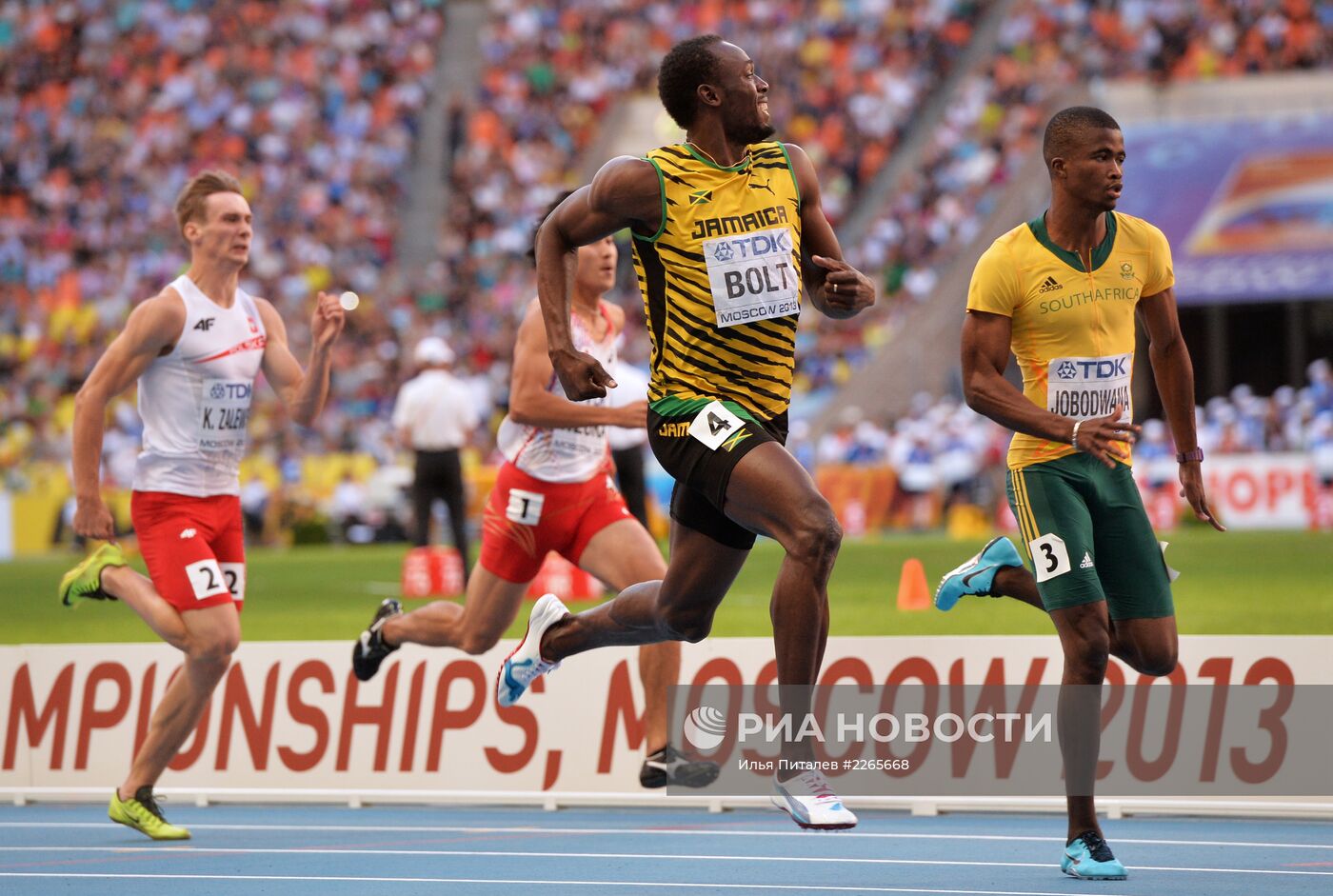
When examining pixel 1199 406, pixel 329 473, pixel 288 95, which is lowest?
pixel 329 473

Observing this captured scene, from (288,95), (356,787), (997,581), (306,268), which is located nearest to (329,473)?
(306,268)

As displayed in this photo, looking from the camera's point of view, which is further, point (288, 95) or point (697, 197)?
point (288, 95)

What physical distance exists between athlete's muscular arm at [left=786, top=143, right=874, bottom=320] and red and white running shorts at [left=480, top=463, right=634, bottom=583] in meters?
2.56

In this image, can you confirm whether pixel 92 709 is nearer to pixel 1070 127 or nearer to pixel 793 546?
pixel 793 546

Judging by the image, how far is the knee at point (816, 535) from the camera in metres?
6.49

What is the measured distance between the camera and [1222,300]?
1255 inches

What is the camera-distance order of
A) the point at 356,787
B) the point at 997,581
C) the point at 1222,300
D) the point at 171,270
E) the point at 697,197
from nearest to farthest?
the point at 697,197 → the point at 997,581 → the point at 356,787 → the point at 1222,300 → the point at 171,270

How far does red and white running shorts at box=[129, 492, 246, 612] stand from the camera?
8734mm

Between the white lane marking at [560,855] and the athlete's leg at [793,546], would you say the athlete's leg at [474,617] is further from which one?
the athlete's leg at [793,546]

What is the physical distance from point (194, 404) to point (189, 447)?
7.5 inches

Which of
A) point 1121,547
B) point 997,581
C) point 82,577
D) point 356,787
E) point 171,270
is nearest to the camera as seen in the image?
point 1121,547

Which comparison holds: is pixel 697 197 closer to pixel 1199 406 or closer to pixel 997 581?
pixel 997 581

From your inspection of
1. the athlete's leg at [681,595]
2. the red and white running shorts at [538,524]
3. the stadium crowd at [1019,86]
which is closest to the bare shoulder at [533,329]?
the red and white running shorts at [538,524]

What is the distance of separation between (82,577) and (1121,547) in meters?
4.60
